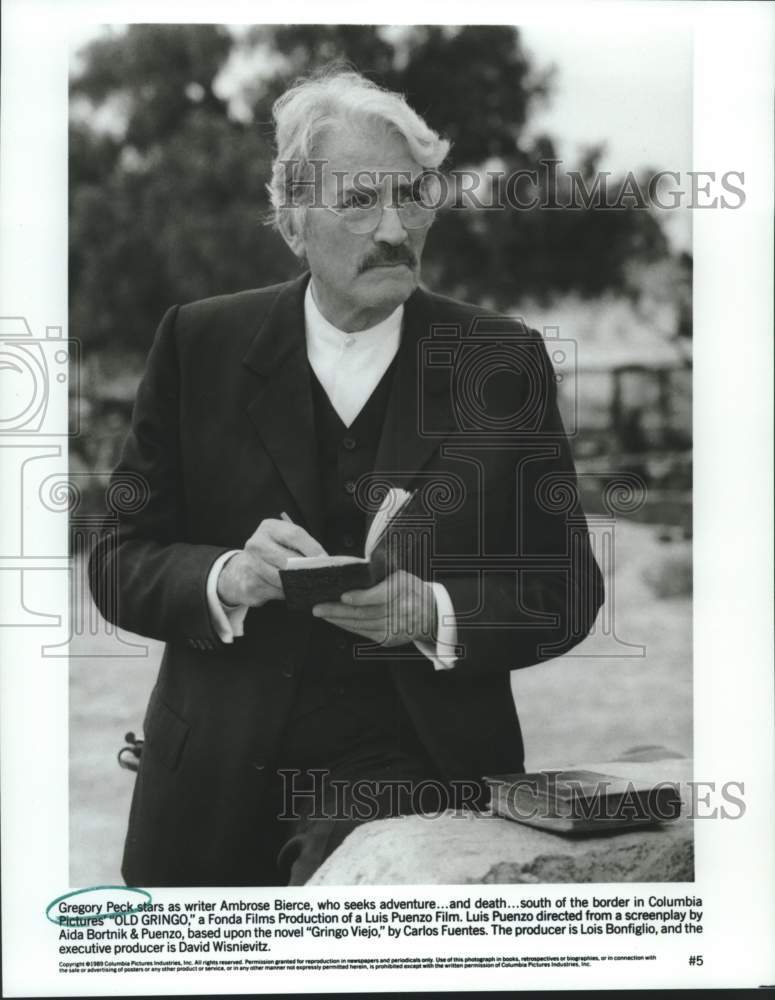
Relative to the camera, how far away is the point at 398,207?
4.21m

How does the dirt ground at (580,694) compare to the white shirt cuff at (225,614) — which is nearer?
the white shirt cuff at (225,614)

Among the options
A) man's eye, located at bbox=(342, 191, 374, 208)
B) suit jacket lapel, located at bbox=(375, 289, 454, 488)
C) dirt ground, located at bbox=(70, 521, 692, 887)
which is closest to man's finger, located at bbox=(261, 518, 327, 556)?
suit jacket lapel, located at bbox=(375, 289, 454, 488)

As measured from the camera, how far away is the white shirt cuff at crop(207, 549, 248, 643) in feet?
13.7

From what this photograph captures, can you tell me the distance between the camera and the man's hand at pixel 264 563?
4.15 metres

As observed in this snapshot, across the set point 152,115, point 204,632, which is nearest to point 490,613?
point 204,632

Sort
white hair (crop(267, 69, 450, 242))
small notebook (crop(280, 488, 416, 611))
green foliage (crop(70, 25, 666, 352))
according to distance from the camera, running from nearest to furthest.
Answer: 1. small notebook (crop(280, 488, 416, 611))
2. white hair (crop(267, 69, 450, 242))
3. green foliage (crop(70, 25, 666, 352))

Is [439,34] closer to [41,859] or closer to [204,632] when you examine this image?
[204,632]

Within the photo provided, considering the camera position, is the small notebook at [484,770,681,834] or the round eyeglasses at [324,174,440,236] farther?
the small notebook at [484,770,681,834]

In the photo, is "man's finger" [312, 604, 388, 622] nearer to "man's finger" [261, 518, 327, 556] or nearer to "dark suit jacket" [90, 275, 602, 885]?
"dark suit jacket" [90, 275, 602, 885]

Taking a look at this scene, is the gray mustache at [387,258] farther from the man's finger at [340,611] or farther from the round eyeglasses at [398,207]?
the man's finger at [340,611]

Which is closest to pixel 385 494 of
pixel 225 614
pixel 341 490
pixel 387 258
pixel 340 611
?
pixel 341 490

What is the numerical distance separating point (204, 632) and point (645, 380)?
1.75 meters

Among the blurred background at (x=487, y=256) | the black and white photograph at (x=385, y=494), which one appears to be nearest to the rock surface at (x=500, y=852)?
the black and white photograph at (x=385, y=494)

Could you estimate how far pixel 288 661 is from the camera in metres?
4.16
